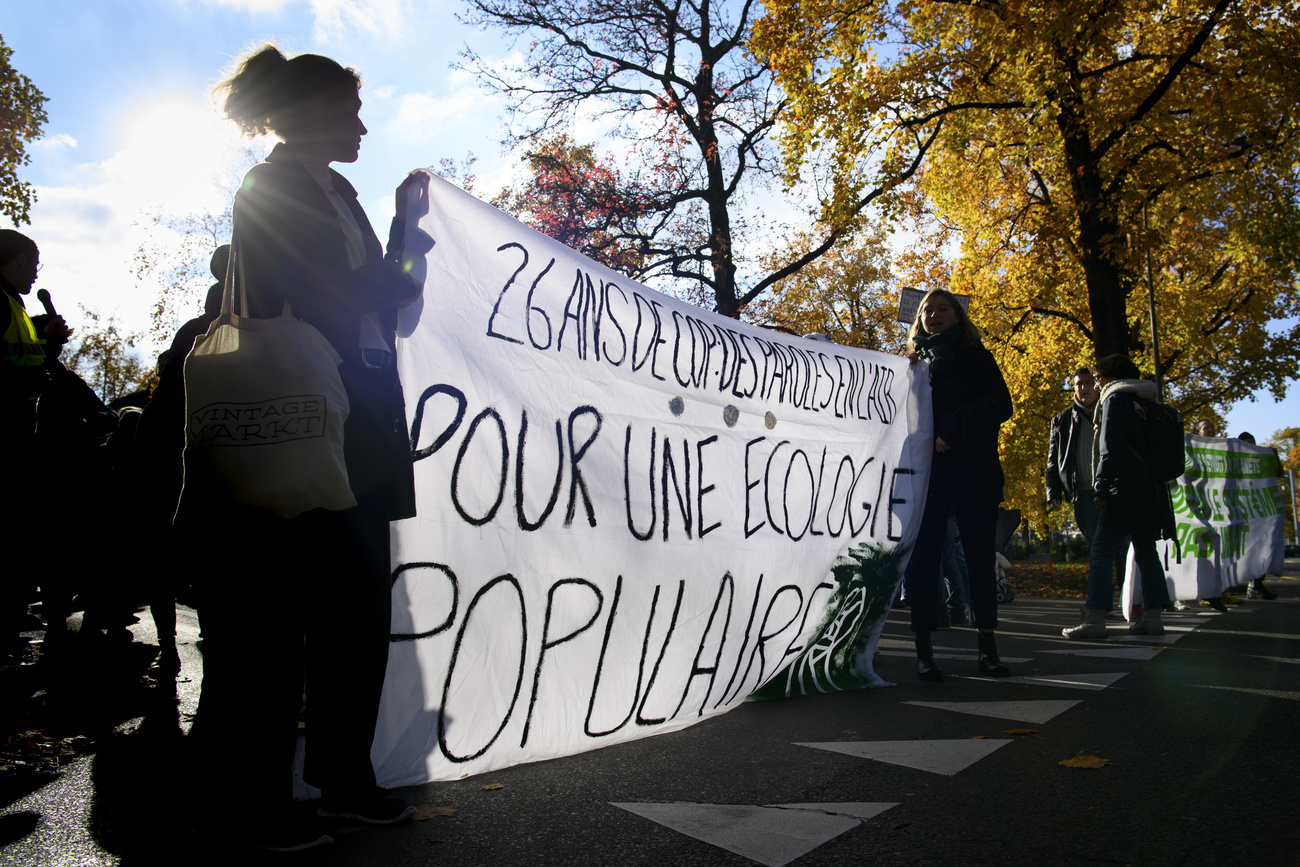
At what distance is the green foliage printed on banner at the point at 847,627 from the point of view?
3541mm

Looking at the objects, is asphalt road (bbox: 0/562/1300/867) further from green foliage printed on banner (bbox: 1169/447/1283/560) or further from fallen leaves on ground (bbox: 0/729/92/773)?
green foliage printed on banner (bbox: 1169/447/1283/560)

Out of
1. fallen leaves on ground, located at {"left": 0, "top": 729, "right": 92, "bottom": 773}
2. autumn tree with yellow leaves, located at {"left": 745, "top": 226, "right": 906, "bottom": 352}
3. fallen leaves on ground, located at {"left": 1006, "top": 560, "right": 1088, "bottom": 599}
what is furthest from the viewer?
autumn tree with yellow leaves, located at {"left": 745, "top": 226, "right": 906, "bottom": 352}

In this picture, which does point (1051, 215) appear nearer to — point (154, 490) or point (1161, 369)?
point (1161, 369)

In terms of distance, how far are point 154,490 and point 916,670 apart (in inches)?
137

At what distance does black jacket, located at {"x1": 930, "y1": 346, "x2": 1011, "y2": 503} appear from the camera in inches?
157

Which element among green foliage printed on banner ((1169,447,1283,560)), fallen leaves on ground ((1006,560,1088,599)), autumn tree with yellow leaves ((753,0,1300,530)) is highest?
autumn tree with yellow leaves ((753,0,1300,530))

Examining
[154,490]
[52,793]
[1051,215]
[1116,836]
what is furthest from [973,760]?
[1051,215]

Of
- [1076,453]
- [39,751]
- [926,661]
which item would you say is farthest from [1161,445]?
[39,751]

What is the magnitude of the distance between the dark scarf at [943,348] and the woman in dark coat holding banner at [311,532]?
288 cm

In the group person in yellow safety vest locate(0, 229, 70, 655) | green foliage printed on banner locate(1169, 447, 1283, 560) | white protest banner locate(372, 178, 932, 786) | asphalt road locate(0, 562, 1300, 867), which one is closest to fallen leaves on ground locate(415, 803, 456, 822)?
asphalt road locate(0, 562, 1300, 867)

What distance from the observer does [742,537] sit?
3.27 meters

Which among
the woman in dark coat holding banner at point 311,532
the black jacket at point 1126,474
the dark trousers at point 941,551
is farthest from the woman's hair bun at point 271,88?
the black jacket at point 1126,474

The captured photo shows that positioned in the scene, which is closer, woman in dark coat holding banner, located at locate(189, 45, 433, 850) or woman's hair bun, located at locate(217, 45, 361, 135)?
woman in dark coat holding banner, located at locate(189, 45, 433, 850)

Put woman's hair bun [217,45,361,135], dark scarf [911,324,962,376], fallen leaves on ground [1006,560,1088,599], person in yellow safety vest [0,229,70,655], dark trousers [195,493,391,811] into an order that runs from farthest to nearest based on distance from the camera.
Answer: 1. fallen leaves on ground [1006,560,1088,599]
2. dark scarf [911,324,962,376]
3. person in yellow safety vest [0,229,70,655]
4. woman's hair bun [217,45,361,135]
5. dark trousers [195,493,391,811]
